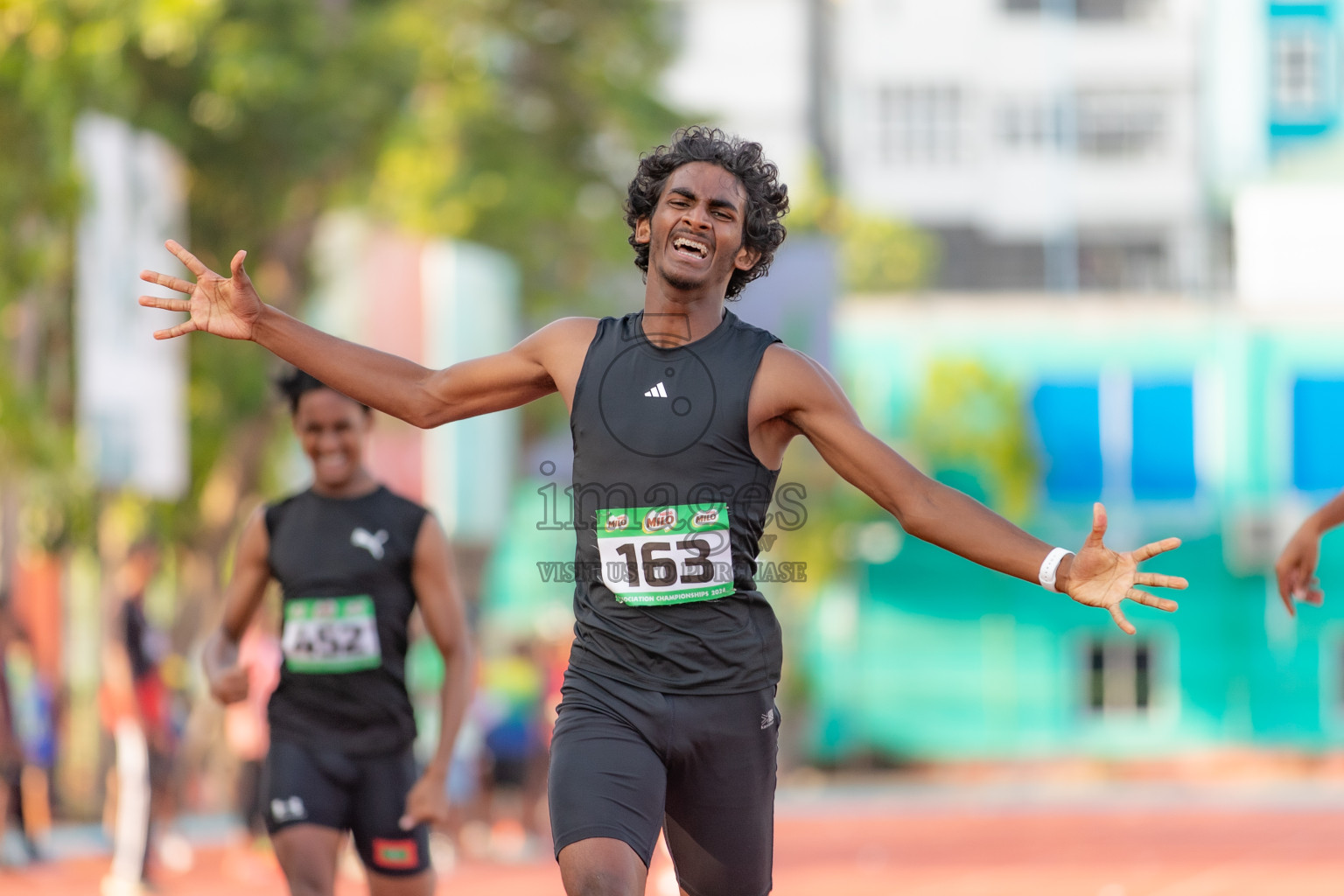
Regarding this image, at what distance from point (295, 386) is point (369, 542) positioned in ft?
2.11

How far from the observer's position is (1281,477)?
30.3 meters

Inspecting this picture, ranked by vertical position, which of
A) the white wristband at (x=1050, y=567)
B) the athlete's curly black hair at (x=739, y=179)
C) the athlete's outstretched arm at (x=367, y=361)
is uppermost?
the athlete's curly black hair at (x=739, y=179)

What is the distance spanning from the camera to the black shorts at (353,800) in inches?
228

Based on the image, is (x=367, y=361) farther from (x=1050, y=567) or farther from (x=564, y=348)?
(x=1050, y=567)

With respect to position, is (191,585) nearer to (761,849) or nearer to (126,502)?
(126,502)

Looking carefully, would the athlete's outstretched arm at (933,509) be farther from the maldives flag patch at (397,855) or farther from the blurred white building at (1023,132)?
the blurred white building at (1023,132)

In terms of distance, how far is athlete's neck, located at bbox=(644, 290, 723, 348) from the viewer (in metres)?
4.51

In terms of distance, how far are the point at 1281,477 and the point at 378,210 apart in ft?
52.6

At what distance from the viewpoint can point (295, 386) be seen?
20.7ft

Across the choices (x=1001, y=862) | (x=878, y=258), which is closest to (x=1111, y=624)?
(x=878, y=258)

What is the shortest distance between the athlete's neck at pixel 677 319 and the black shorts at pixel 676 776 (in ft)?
2.71

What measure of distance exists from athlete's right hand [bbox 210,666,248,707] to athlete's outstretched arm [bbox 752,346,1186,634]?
2.53 metres

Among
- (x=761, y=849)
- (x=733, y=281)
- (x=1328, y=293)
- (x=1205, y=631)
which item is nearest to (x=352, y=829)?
(x=761, y=849)

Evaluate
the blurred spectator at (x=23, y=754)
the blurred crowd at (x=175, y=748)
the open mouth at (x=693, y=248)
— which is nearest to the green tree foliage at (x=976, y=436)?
the blurred crowd at (x=175, y=748)
